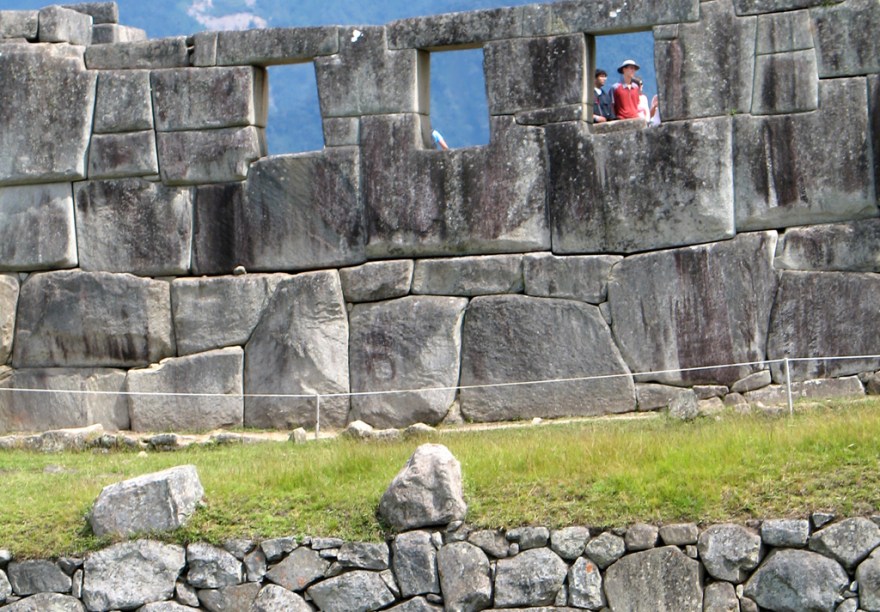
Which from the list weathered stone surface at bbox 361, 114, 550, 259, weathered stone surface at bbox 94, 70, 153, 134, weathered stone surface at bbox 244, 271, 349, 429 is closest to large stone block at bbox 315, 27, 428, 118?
weathered stone surface at bbox 361, 114, 550, 259

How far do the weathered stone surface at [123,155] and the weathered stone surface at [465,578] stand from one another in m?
6.54

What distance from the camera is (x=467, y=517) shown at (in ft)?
35.3

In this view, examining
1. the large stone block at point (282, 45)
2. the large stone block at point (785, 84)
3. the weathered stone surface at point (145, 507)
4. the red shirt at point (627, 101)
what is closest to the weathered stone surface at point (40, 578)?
the weathered stone surface at point (145, 507)

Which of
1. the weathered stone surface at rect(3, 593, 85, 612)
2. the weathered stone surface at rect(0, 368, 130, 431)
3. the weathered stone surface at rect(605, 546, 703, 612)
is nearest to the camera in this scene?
the weathered stone surface at rect(605, 546, 703, 612)

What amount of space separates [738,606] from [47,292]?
8348 millimetres

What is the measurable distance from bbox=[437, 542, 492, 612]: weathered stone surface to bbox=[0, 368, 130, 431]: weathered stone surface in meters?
6.07

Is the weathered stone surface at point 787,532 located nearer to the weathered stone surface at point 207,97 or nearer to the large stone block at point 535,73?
the large stone block at point 535,73

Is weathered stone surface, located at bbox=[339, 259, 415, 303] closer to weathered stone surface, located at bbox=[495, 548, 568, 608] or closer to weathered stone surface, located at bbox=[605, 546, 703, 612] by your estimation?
weathered stone surface, located at bbox=[495, 548, 568, 608]

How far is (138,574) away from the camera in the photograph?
10984mm

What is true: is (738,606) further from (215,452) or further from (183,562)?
(215,452)

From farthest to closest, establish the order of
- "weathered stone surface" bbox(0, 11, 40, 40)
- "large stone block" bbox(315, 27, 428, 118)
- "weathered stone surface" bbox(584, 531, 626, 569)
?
"weathered stone surface" bbox(0, 11, 40, 40) < "large stone block" bbox(315, 27, 428, 118) < "weathered stone surface" bbox(584, 531, 626, 569)

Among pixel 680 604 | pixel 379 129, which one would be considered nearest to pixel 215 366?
pixel 379 129

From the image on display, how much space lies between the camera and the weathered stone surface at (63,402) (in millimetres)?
15867

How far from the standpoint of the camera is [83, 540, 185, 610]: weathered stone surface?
10977 millimetres
